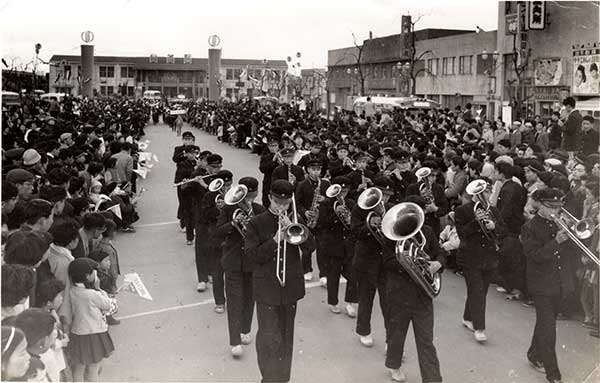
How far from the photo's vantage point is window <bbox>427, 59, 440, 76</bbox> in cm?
4972

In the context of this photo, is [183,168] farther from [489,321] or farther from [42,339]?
[42,339]

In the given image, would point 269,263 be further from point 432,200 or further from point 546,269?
point 432,200

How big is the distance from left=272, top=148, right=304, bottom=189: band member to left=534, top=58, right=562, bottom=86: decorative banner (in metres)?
24.4

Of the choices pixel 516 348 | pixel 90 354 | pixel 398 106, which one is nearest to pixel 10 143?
pixel 90 354

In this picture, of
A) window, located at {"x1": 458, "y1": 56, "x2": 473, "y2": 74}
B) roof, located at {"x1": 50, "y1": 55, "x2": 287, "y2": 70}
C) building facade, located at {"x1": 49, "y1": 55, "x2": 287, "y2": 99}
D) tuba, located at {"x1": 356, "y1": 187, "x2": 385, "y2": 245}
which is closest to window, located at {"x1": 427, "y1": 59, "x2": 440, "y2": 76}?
window, located at {"x1": 458, "y1": 56, "x2": 473, "y2": 74}

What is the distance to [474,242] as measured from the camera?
300 inches

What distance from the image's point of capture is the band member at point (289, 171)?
1081cm

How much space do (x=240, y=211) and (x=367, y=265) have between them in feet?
4.93

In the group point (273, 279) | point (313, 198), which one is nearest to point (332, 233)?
point (313, 198)

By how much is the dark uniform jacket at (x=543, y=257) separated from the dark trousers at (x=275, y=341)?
2.34 m

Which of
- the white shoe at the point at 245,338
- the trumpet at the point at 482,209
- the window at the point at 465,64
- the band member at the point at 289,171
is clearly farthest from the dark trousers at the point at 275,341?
the window at the point at 465,64

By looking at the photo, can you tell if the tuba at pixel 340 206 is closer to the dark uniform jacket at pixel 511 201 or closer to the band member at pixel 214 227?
the band member at pixel 214 227

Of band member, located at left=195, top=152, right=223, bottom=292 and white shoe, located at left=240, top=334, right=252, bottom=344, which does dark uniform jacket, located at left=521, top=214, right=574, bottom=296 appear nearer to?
white shoe, located at left=240, top=334, right=252, bottom=344

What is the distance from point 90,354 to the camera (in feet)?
18.8
